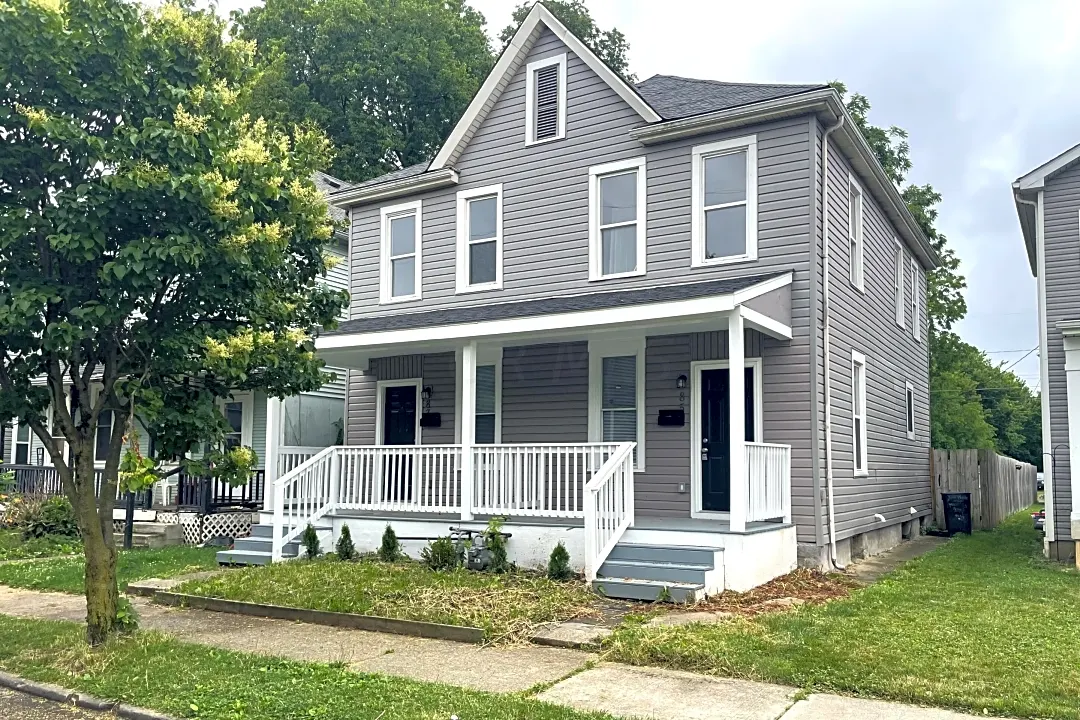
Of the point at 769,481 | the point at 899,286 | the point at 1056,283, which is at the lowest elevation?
the point at 769,481

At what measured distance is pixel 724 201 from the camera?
12.2 m

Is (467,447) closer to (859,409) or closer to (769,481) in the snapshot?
(769,481)

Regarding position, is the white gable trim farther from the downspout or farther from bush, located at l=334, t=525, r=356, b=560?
Result: bush, located at l=334, t=525, r=356, b=560

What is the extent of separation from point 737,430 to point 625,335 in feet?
9.00

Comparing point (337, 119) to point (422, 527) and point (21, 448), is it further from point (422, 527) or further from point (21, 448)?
point (422, 527)

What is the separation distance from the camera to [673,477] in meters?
12.1

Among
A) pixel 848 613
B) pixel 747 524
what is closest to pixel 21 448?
pixel 747 524

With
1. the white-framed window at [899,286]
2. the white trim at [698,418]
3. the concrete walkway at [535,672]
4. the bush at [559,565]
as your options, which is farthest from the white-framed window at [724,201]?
the concrete walkway at [535,672]

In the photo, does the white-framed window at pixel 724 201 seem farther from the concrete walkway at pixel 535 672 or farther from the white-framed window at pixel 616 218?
the concrete walkway at pixel 535 672

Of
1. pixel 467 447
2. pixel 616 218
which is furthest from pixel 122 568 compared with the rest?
pixel 616 218

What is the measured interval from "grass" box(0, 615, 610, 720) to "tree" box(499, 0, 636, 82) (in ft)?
95.2

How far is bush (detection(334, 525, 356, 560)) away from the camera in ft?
38.9

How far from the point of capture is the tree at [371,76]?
3294cm

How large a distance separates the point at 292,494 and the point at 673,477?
16.9 feet
